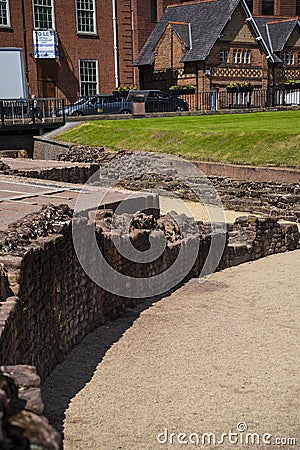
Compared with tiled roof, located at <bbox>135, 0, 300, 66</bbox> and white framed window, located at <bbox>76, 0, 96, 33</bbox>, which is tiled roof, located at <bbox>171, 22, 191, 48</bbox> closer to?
tiled roof, located at <bbox>135, 0, 300, 66</bbox>

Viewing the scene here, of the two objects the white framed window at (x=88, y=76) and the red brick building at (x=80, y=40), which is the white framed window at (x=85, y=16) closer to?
the red brick building at (x=80, y=40)

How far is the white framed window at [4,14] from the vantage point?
137ft

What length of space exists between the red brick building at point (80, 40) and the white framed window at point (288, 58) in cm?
276

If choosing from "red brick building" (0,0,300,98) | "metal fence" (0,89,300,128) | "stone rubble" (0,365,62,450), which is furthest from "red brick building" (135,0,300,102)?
"stone rubble" (0,365,62,450)

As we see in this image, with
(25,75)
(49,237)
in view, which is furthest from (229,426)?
(25,75)

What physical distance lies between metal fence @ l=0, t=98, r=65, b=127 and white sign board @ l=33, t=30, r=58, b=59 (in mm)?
8717

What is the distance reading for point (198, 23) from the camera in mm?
48031

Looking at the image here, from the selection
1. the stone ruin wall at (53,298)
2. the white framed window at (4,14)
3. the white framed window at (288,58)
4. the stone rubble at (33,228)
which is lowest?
the stone ruin wall at (53,298)

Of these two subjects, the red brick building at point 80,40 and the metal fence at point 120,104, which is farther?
the red brick building at point 80,40

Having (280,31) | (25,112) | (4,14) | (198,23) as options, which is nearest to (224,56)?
(198,23)

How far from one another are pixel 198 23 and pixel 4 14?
525 inches

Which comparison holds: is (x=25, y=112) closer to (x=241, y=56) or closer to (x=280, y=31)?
(x=241, y=56)

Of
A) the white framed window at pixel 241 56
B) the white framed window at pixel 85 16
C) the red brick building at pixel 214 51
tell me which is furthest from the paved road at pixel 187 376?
the white framed window at pixel 241 56

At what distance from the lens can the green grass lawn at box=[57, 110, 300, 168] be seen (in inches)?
918
